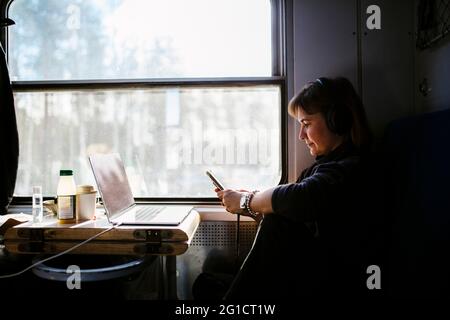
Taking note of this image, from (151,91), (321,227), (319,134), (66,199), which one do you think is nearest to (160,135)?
(151,91)

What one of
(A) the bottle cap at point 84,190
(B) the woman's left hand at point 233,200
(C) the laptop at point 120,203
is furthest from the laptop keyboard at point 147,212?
(B) the woman's left hand at point 233,200

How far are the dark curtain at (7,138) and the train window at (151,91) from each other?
6.4 inches

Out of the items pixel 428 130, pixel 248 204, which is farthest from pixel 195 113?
pixel 428 130

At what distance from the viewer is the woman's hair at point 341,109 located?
1.17m

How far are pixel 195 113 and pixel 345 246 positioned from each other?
1022 millimetres

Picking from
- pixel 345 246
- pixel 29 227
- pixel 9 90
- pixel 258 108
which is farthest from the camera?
pixel 258 108

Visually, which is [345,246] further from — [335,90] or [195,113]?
[195,113]

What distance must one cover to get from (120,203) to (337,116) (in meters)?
0.95

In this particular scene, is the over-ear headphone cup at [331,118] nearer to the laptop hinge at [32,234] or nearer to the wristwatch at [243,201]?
the wristwatch at [243,201]

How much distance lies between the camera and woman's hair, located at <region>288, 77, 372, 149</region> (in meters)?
1.17

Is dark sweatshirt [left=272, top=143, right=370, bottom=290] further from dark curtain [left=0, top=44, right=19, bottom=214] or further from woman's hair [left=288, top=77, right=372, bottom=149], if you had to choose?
dark curtain [left=0, top=44, right=19, bottom=214]

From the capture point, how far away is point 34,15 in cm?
179

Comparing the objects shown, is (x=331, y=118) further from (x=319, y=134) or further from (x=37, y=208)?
(x=37, y=208)

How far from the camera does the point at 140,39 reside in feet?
5.70
